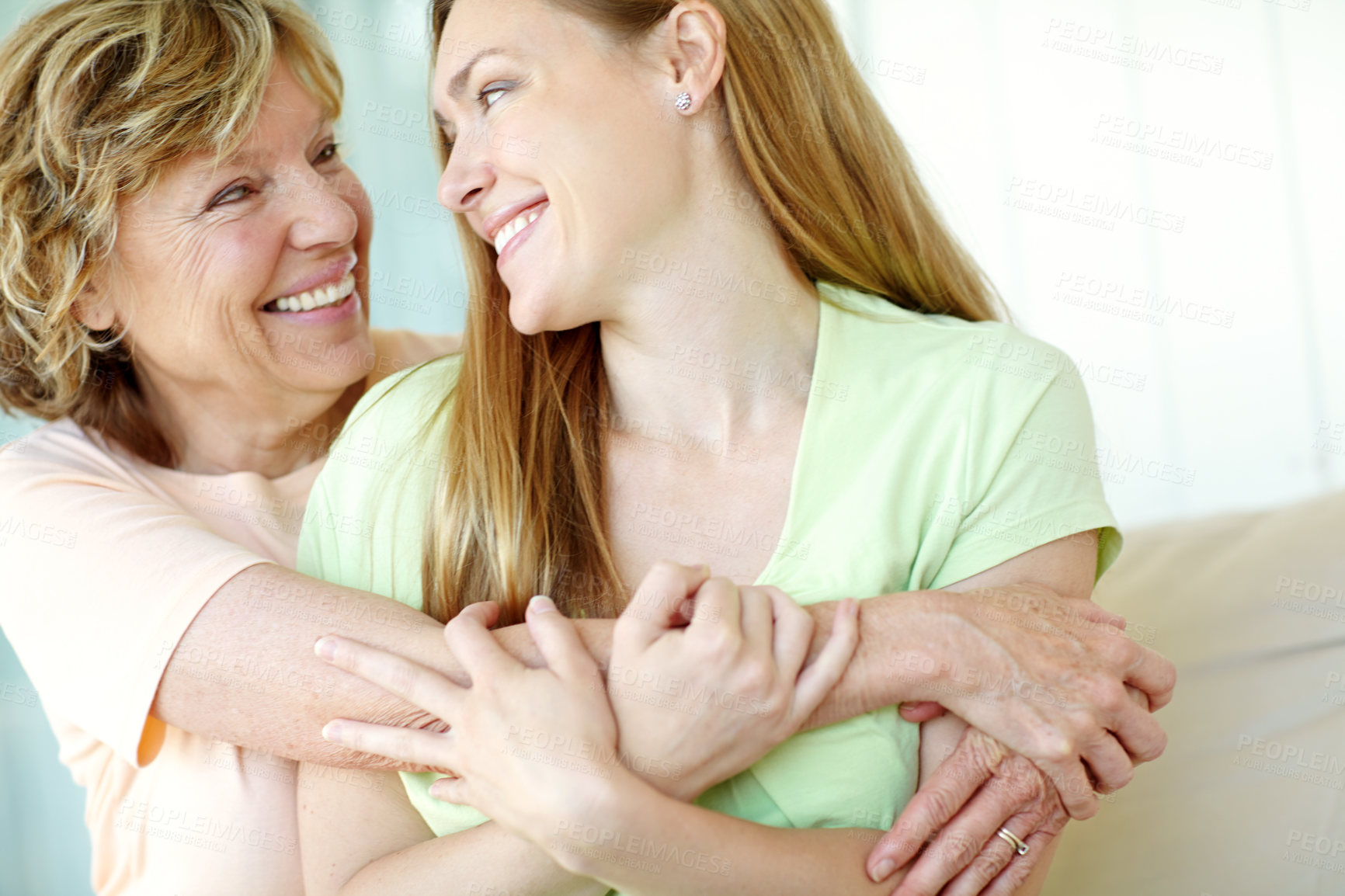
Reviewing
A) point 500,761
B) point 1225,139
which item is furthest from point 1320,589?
point 1225,139

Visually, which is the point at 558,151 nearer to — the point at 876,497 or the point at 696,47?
the point at 696,47

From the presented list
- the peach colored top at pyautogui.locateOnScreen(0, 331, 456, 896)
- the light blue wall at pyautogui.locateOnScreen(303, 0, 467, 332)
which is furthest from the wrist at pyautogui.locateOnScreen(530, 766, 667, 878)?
the light blue wall at pyautogui.locateOnScreen(303, 0, 467, 332)

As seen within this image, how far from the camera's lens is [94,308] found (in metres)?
1.70

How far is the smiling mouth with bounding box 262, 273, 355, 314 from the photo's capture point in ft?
5.80

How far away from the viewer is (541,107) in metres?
1.31

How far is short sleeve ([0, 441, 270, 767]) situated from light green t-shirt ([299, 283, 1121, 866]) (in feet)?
0.57

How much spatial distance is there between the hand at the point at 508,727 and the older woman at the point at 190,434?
0.11ft

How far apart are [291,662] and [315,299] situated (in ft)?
2.36

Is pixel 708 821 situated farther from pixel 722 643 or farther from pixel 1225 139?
pixel 1225 139

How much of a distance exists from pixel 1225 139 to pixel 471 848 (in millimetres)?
3330

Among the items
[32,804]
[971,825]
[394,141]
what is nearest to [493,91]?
[971,825]

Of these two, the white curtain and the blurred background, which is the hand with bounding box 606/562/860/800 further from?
the white curtain

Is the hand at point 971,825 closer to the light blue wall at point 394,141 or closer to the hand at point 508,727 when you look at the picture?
the hand at point 508,727

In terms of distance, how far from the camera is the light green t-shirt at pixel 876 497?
3.99 feet
